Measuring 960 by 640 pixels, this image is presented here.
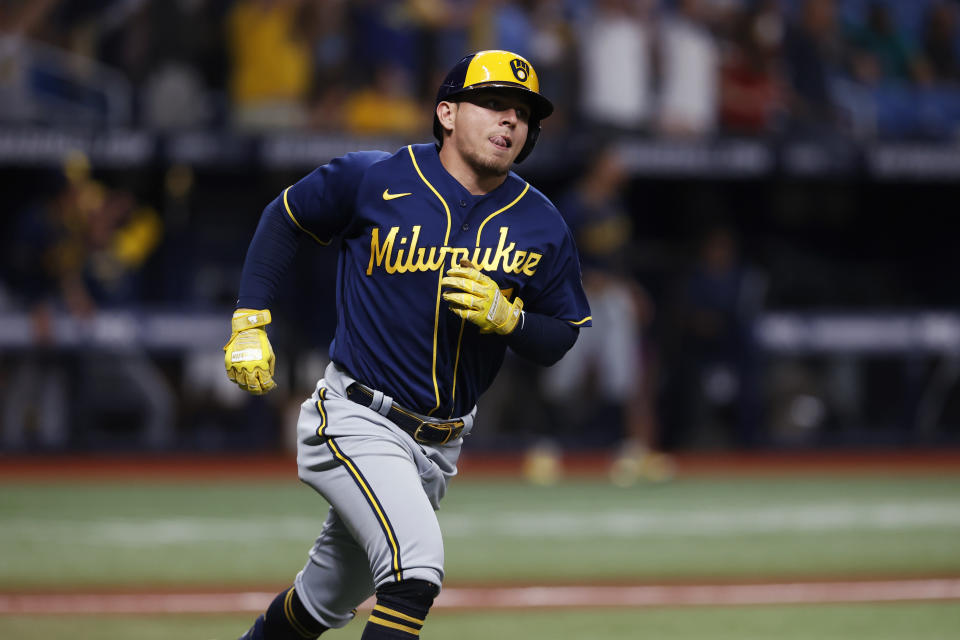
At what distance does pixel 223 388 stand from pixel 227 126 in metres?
2.52

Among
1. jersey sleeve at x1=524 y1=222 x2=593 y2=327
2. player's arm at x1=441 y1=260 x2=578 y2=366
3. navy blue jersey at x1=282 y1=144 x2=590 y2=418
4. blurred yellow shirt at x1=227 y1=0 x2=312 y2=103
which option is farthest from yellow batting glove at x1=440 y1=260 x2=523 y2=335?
blurred yellow shirt at x1=227 y1=0 x2=312 y2=103

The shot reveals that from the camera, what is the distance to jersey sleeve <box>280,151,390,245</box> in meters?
3.86

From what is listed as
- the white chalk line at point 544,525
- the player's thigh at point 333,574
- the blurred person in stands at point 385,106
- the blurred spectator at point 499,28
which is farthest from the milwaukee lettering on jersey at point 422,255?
the blurred spectator at point 499,28

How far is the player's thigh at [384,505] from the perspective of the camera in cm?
345

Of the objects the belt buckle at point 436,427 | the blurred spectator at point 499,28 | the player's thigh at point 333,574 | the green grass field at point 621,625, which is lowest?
the green grass field at point 621,625

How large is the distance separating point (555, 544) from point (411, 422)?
13.0 ft

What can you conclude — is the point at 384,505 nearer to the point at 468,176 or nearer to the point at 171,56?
the point at 468,176

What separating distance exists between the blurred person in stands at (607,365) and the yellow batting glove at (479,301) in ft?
20.5

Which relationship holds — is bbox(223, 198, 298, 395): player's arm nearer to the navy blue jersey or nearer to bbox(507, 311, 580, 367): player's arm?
the navy blue jersey

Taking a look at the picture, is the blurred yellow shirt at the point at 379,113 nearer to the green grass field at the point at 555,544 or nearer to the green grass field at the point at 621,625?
the green grass field at the point at 555,544

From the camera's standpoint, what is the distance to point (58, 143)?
11.5 m

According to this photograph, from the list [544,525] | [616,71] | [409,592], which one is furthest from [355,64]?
[409,592]

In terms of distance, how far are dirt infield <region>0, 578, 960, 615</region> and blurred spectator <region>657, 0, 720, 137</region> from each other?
692cm

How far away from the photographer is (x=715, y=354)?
1232cm
